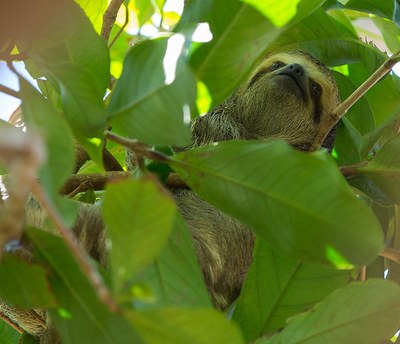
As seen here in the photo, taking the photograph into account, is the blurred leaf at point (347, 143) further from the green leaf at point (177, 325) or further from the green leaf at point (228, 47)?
the green leaf at point (177, 325)

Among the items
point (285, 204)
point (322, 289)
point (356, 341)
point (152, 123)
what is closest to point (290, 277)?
point (322, 289)

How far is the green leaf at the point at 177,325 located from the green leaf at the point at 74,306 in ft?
0.81

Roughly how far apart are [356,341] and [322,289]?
→ 180mm

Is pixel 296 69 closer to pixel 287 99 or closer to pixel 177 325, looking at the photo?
pixel 287 99

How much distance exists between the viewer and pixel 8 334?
9.48 ft

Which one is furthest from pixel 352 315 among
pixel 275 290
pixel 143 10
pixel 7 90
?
pixel 143 10

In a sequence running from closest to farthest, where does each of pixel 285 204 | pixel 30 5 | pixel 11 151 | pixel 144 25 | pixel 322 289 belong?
pixel 11 151 < pixel 30 5 < pixel 285 204 < pixel 322 289 < pixel 144 25

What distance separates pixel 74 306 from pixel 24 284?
176 mm

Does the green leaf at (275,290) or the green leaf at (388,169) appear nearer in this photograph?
the green leaf at (275,290)

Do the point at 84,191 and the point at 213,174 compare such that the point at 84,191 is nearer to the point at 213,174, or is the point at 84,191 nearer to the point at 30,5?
the point at 213,174

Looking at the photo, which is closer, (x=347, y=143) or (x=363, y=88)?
(x=363, y=88)

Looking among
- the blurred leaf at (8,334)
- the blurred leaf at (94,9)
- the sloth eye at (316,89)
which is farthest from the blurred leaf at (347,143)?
the blurred leaf at (8,334)

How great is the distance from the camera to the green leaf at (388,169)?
2246mm

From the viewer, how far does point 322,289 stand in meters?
1.74
